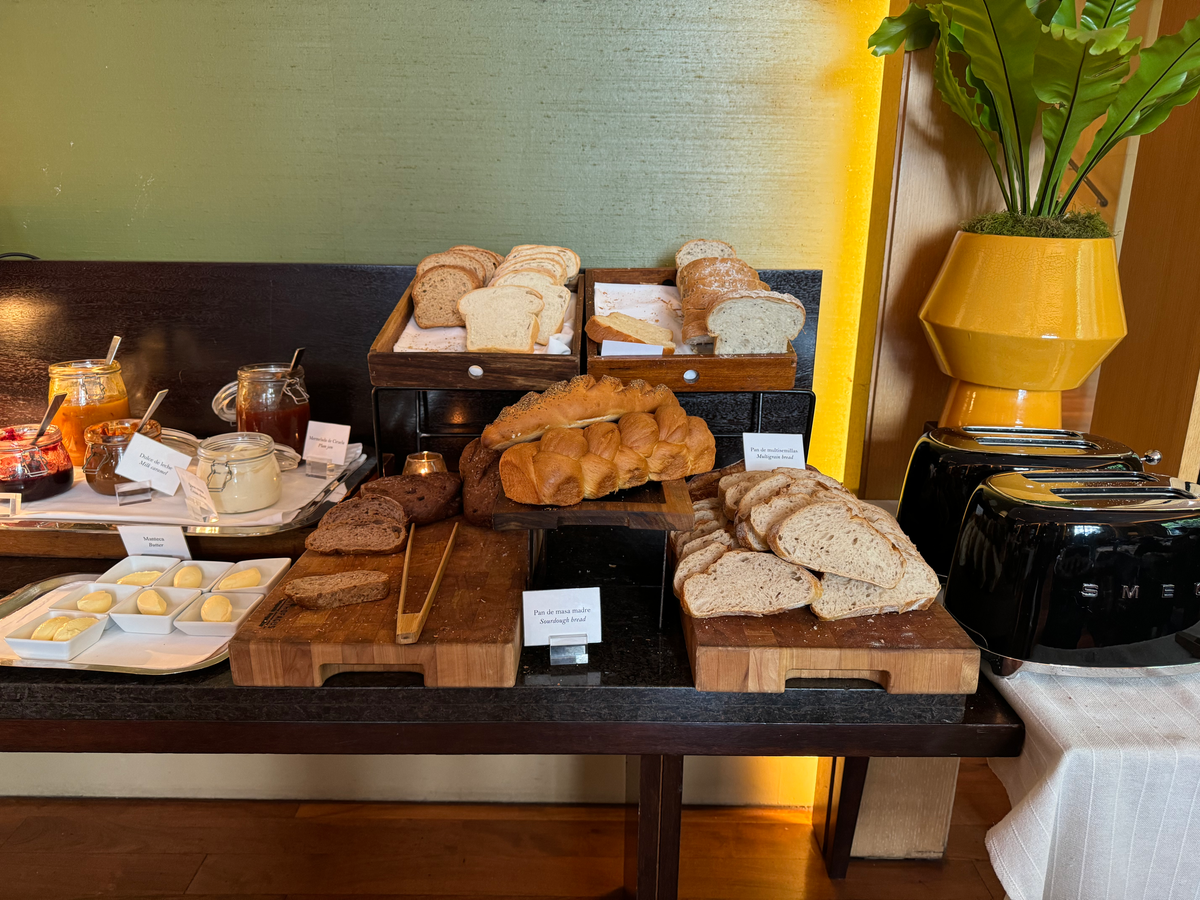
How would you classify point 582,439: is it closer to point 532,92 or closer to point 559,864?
point 532,92

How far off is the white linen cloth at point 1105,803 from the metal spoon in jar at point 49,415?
73.5 inches

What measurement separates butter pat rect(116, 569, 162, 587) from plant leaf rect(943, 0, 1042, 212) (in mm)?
1766

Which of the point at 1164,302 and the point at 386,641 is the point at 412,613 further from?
the point at 1164,302

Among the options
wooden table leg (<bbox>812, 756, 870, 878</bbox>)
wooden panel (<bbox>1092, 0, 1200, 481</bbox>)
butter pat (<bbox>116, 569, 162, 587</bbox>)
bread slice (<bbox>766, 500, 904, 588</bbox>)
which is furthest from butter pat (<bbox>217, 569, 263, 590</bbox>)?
wooden panel (<bbox>1092, 0, 1200, 481</bbox>)

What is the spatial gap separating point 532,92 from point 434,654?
145cm

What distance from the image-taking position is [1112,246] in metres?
1.53

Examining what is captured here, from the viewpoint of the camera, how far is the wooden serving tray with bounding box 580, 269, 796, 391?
1.47m

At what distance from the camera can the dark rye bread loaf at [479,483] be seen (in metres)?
1.44

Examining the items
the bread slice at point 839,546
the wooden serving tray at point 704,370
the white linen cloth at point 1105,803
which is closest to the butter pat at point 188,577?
the wooden serving tray at point 704,370

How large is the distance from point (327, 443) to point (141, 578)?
52 centimetres

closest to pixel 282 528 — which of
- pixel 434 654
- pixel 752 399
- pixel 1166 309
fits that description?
pixel 434 654

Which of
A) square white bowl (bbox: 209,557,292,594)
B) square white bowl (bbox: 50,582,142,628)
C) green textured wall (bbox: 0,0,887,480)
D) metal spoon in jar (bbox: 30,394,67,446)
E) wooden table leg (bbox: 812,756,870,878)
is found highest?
green textured wall (bbox: 0,0,887,480)

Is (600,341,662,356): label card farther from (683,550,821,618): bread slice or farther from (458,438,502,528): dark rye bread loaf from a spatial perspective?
(683,550,821,618): bread slice

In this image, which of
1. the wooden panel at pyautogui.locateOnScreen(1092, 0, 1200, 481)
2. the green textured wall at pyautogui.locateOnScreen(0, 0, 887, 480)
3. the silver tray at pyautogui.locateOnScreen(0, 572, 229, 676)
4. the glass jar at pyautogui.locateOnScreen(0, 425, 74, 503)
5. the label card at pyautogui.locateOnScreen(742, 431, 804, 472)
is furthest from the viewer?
the green textured wall at pyautogui.locateOnScreen(0, 0, 887, 480)
